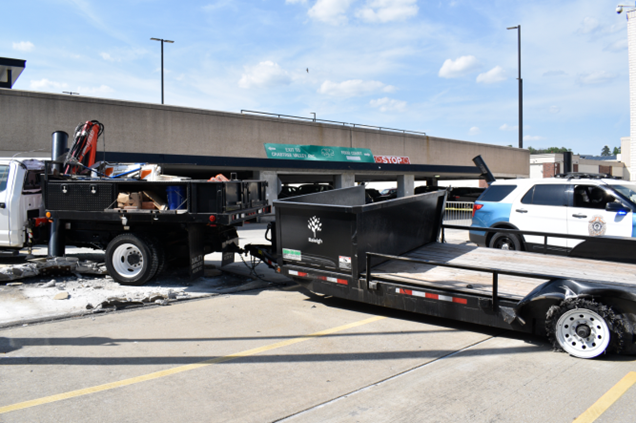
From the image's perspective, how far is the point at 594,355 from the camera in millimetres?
4797

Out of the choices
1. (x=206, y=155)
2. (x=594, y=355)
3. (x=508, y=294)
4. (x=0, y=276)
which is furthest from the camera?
(x=206, y=155)

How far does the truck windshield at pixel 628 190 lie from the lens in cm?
941

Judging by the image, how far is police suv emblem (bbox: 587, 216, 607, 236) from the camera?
9.44 metres

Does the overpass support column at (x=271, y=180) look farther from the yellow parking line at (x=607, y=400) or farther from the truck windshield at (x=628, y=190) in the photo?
the yellow parking line at (x=607, y=400)

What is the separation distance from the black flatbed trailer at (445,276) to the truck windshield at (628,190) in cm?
320

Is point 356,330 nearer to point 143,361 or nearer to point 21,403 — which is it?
point 143,361

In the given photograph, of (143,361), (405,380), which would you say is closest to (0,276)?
(143,361)

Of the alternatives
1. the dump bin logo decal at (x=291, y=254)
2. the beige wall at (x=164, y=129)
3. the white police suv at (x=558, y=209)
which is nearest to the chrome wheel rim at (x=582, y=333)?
the dump bin logo decal at (x=291, y=254)

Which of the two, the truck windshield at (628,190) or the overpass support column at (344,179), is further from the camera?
the overpass support column at (344,179)

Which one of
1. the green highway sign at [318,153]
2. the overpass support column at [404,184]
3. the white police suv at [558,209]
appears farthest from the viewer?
the overpass support column at [404,184]

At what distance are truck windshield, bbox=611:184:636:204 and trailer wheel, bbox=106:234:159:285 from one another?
29.4 feet

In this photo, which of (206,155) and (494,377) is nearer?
(494,377)

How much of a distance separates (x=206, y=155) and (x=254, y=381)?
19261 mm

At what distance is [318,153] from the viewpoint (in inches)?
1062
